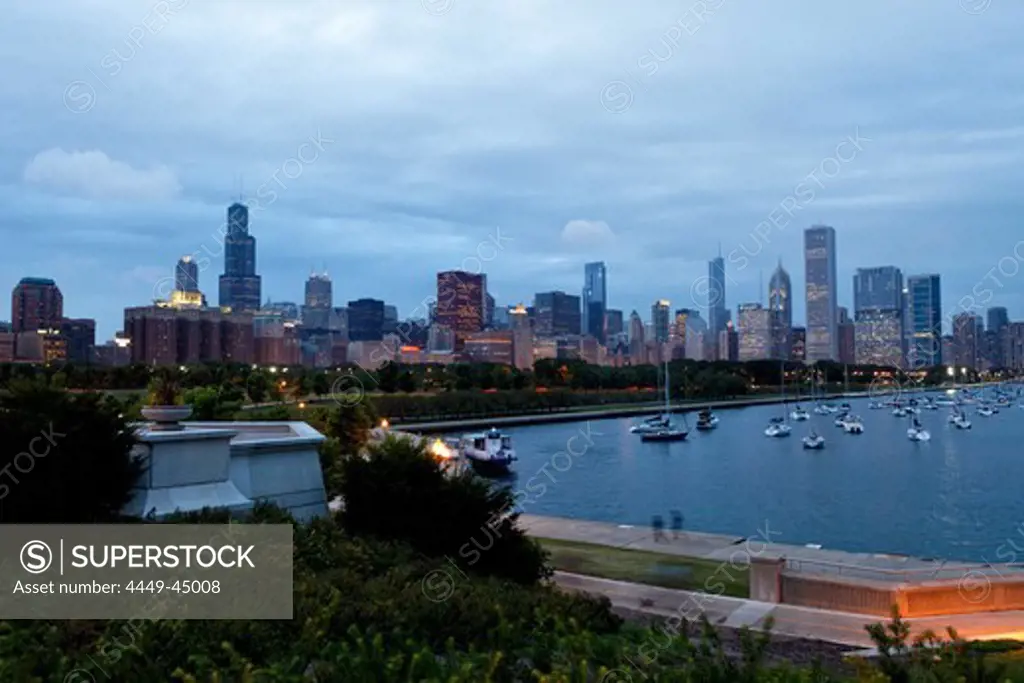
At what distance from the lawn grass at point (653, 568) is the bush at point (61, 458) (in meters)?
10.5

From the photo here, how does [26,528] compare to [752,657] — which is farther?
[26,528]

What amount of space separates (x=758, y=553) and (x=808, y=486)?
32473mm

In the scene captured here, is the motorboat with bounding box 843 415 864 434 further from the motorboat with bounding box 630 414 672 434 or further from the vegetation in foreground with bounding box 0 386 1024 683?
the vegetation in foreground with bounding box 0 386 1024 683

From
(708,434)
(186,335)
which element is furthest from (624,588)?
(186,335)

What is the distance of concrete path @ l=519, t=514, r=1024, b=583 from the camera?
19.8m

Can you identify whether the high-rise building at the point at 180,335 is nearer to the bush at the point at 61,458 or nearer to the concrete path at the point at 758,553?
the concrete path at the point at 758,553

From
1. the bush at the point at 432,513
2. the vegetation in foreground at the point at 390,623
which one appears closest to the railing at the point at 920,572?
the vegetation in foreground at the point at 390,623

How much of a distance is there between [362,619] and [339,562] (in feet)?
9.02

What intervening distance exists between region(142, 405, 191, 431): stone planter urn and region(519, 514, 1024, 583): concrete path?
9433 millimetres

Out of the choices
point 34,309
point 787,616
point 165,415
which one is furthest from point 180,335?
point 787,616

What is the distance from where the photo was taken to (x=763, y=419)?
125562 millimetres

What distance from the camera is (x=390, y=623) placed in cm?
788

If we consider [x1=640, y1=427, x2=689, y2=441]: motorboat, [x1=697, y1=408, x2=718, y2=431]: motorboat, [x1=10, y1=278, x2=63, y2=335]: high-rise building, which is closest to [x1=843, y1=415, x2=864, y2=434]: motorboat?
[x1=697, y1=408, x2=718, y2=431]: motorboat

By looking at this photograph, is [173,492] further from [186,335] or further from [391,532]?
[186,335]
